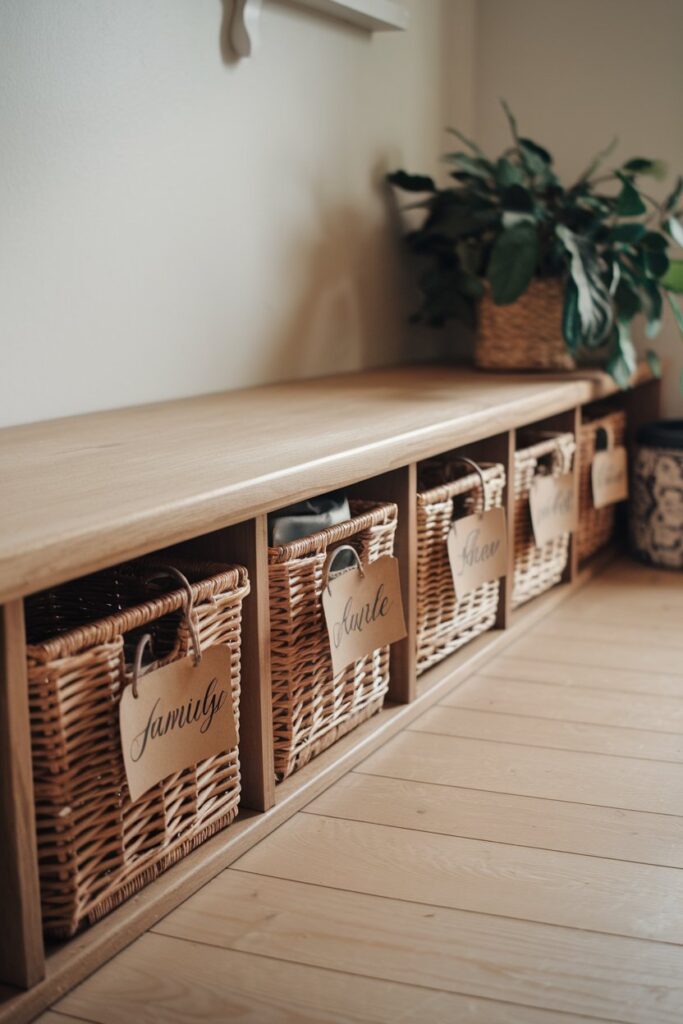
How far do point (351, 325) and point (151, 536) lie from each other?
1.54 m

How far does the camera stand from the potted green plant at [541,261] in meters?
2.29

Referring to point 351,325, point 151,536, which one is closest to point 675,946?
point 151,536

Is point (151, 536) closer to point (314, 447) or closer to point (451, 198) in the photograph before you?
point (314, 447)

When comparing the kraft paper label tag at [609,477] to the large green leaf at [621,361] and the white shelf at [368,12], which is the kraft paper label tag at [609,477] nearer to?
the large green leaf at [621,361]

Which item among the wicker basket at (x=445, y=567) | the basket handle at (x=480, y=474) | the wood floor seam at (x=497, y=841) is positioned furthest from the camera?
the basket handle at (x=480, y=474)

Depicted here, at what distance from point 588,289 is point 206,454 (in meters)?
1.13

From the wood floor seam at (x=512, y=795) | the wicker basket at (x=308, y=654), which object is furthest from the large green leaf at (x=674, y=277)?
the wood floor seam at (x=512, y=795)

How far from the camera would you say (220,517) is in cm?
119

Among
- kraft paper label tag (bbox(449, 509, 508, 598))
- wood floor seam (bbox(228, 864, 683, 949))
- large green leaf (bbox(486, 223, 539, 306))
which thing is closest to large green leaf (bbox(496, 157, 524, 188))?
large green leaf (bbox(486, 223, 539, 306))

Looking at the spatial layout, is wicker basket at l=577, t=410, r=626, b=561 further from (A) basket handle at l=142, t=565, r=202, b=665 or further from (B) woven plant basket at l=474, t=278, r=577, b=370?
(A) basket handle at l=142, t=565, r=202, b=665

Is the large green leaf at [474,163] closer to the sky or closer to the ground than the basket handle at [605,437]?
closer to the sky

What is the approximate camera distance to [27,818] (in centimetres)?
101

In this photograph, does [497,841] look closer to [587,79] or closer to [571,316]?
[571,316]

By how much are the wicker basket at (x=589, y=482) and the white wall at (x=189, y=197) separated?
0.53 m
